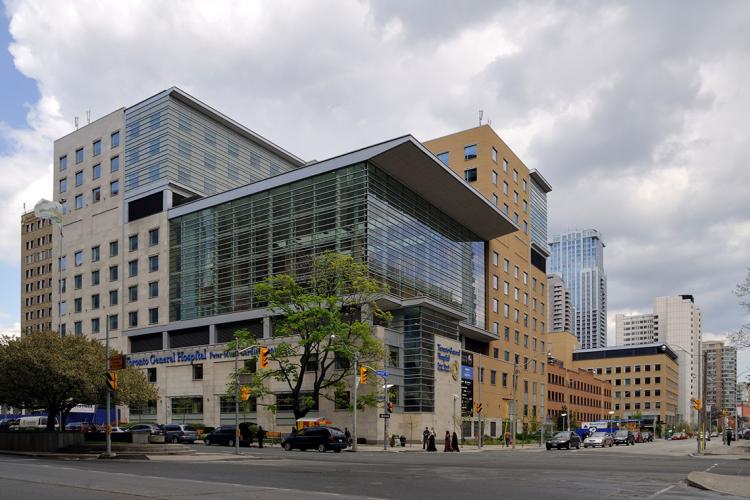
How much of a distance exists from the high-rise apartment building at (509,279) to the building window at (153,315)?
3678 centimetres

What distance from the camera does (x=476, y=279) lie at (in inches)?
3529

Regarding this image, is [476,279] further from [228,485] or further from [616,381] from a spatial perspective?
[616,381]

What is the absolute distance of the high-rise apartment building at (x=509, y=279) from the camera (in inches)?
3669

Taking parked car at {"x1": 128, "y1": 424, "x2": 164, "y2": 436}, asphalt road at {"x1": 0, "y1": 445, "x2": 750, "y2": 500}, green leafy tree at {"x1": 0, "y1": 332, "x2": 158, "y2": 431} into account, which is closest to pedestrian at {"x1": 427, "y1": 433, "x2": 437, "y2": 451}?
parked car at {"x1": 128, "y1": 424, "x2": 164, "y2": 436}

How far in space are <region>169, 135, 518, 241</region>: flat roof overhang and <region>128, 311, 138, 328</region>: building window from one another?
41.7 feet

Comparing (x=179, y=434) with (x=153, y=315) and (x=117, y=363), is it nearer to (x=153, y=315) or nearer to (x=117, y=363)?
(x=117, y=363)

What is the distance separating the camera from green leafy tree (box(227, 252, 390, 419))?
56281mm

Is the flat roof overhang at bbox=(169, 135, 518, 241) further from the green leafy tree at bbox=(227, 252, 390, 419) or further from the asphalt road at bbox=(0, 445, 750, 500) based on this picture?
the asphalt road at bbox=(0, 445, 750, 500)

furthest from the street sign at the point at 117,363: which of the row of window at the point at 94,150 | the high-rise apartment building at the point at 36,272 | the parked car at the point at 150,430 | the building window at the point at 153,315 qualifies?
the high-rise apartment building at the point at 36,272

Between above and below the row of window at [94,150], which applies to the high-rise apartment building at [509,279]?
below

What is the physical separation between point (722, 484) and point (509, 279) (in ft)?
257

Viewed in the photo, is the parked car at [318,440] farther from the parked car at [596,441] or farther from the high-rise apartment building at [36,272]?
the high-rise apartment building at [36,272]

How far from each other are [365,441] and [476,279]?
1303 inches

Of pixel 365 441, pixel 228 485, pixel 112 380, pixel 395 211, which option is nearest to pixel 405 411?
pixel 365 441
